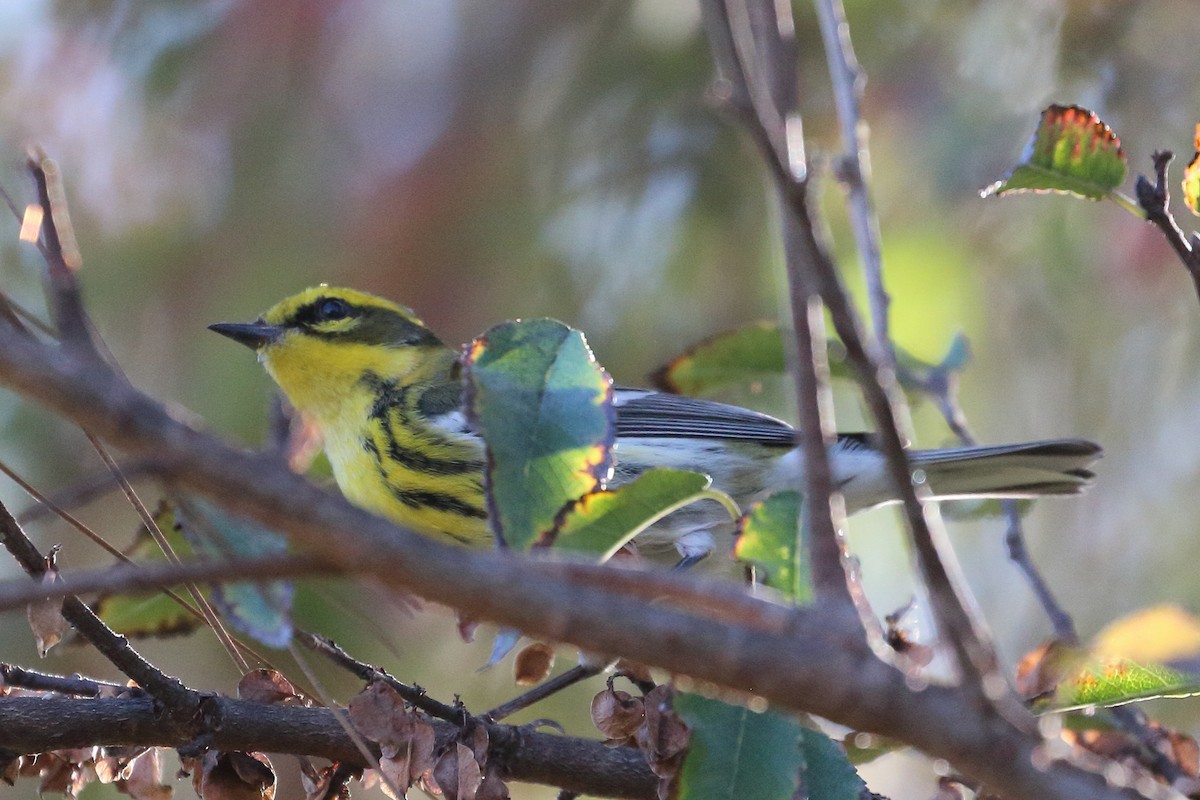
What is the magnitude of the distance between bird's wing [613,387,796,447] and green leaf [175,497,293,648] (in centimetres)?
173

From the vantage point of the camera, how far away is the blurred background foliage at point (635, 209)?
3.46 metres

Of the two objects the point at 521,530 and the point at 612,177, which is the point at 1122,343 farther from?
the point at 521,530

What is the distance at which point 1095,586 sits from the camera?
12.4 ft

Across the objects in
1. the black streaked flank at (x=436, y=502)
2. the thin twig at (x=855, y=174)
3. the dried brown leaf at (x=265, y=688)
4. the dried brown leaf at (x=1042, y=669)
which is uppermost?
the thin twig at (x=855, y=174)

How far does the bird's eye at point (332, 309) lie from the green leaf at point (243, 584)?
71.8 inches

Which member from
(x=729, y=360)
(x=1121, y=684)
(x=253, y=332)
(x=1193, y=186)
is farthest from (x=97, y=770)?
(x=253, y=332)

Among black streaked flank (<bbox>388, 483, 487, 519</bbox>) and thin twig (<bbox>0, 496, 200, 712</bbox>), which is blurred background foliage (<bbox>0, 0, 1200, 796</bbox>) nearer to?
black streaked flank (<bbox>388, 483, 487, 519</bbox>)

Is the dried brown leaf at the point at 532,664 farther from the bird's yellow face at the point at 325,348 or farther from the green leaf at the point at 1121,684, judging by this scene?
the bird's yellow face at the point at 325,348

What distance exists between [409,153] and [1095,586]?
2.36m

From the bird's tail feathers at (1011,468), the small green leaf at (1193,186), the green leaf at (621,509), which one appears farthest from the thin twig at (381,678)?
the bird's tail feathers at (1011,468)

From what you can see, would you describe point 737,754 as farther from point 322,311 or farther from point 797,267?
point 322,311

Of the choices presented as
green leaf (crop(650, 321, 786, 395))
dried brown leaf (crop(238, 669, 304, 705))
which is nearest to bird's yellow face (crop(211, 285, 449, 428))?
green leaf (crop(650, 321, 786, 395))

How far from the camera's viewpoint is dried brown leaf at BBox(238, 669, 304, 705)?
4.39 ft

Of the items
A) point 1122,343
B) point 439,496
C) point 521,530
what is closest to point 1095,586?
point 1122,343
